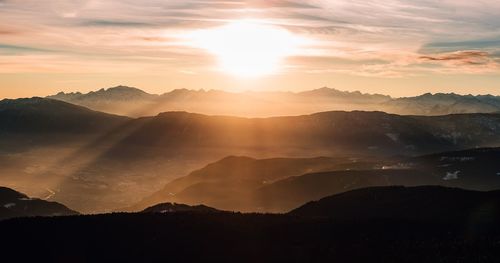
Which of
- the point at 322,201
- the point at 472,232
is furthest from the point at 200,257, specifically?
the point at 322,201

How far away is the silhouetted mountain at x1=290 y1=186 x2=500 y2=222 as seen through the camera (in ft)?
343

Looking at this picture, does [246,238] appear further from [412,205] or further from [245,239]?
[412,205]

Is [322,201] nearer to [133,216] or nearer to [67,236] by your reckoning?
[133,216]

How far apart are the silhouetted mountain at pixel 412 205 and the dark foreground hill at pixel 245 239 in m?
4.39

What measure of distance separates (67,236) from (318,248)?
122ft

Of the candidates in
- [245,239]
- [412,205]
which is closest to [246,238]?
[245,239]

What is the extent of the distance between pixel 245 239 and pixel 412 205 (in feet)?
215

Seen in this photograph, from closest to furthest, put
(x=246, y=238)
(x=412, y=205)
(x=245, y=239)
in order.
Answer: (x=245, y=239) < (x=246, y=238) < (x=412, y=205)

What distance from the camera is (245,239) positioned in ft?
259

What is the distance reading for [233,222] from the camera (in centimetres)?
8838

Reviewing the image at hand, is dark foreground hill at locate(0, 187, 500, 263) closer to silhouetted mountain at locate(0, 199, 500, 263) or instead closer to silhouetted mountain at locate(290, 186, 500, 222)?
silhouetted mountain at locate(0, 199, 500, 263)

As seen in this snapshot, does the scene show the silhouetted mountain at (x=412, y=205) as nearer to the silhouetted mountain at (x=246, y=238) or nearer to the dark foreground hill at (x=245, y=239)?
the silhouetted mountain at (x=246, y=238)

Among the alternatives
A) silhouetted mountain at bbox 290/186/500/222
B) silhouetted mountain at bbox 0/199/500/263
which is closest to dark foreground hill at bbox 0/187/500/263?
silhouetted mountain at bbox 0/199/500/263

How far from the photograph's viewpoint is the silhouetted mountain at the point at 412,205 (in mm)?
104588
